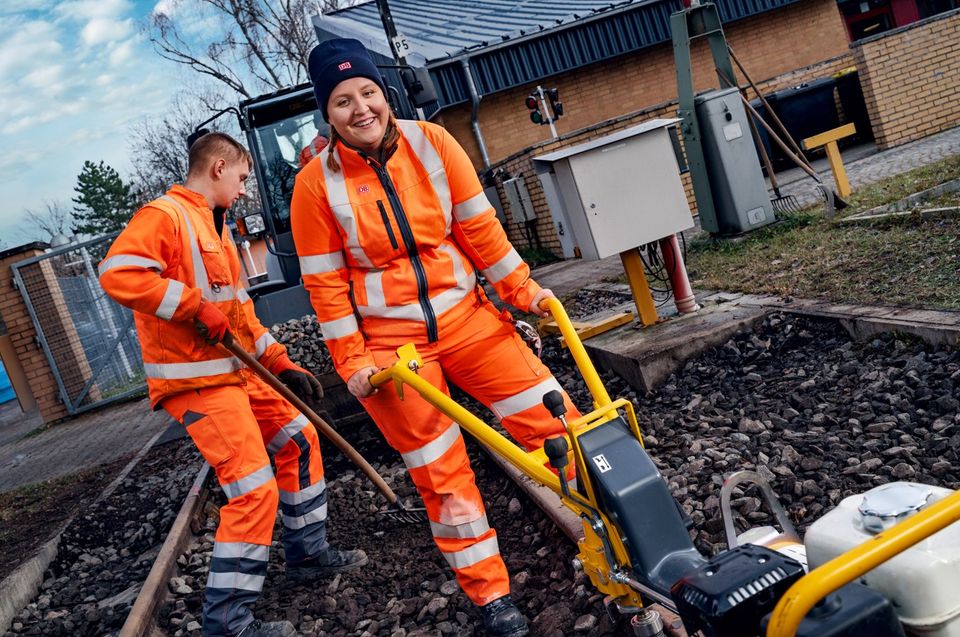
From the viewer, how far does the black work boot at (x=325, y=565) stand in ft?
15.1

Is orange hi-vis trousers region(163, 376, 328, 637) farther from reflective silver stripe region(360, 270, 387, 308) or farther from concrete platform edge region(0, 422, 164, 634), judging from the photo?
concrete platform edge region(0, 422, 164, 634)

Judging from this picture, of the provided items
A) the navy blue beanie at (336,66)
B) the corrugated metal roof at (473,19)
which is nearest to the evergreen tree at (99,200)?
the corrugated metal roof at (473,19)

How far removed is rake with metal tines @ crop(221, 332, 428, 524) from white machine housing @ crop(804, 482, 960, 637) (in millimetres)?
2932

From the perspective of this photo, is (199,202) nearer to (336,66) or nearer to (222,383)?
(222,383)

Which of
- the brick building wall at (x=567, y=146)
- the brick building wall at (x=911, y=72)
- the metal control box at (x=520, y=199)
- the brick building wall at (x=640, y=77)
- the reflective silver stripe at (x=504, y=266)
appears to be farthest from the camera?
the brick building wall at (x=640, y=77)

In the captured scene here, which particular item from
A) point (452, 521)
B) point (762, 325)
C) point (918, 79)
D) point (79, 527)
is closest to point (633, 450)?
point (452, 521)

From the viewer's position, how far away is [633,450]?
2428 millimetres

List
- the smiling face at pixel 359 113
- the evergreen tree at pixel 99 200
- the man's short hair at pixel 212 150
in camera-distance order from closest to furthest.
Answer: the smiling face at pixel 359 113 < the man's short hair at pixel 212 150 < the evergreen tree at pixel 99 200

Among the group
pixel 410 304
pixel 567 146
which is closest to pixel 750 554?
pixel 410 304

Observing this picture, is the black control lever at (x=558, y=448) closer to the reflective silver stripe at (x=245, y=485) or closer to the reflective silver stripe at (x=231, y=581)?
the reflective silver stripe at (x=245, y=485)

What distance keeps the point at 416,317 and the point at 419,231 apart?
1.03 ft

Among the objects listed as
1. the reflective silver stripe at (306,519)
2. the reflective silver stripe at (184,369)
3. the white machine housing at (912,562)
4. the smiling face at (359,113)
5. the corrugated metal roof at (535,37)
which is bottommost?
the reflective silver stripe at (306,519)

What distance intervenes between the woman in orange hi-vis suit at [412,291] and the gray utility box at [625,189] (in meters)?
3.11

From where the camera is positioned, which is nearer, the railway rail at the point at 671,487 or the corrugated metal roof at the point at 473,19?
the railway rail at the point at 671,487
